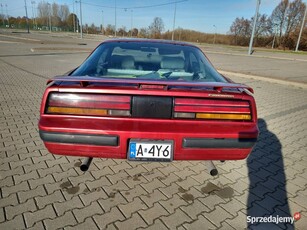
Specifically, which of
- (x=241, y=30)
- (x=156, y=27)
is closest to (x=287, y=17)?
(x=241, y=30)

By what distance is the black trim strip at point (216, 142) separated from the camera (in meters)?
2.07

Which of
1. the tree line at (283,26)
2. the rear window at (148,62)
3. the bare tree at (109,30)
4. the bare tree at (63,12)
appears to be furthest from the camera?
the bare tree at (63,12)

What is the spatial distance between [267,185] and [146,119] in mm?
1700

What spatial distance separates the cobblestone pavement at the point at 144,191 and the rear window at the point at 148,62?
1160mm

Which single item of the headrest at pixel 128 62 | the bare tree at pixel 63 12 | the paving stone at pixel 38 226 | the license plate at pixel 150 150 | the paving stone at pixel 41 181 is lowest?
the paving stone at pixel 41 181

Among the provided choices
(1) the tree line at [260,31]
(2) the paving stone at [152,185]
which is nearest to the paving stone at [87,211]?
(2) the paving stone at [152,185]

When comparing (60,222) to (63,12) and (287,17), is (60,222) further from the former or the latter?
(63,12)

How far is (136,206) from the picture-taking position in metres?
2.21

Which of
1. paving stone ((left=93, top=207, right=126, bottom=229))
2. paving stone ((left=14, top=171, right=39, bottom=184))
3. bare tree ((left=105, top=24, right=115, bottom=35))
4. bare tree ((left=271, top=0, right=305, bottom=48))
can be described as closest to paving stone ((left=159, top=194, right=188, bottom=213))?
paving stone ((left=93, top=207, right=126, bottom=229))

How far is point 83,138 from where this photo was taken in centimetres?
204

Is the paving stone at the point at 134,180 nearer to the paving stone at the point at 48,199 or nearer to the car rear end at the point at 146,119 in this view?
the car rear end at the point at 146,119

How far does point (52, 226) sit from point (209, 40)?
75347 mm

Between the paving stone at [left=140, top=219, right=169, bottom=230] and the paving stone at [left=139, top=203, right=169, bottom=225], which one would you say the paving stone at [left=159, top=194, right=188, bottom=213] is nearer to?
the paving stone at [left=139, top=203, right=169, bottom=225]

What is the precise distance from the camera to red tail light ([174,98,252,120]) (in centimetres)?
207
